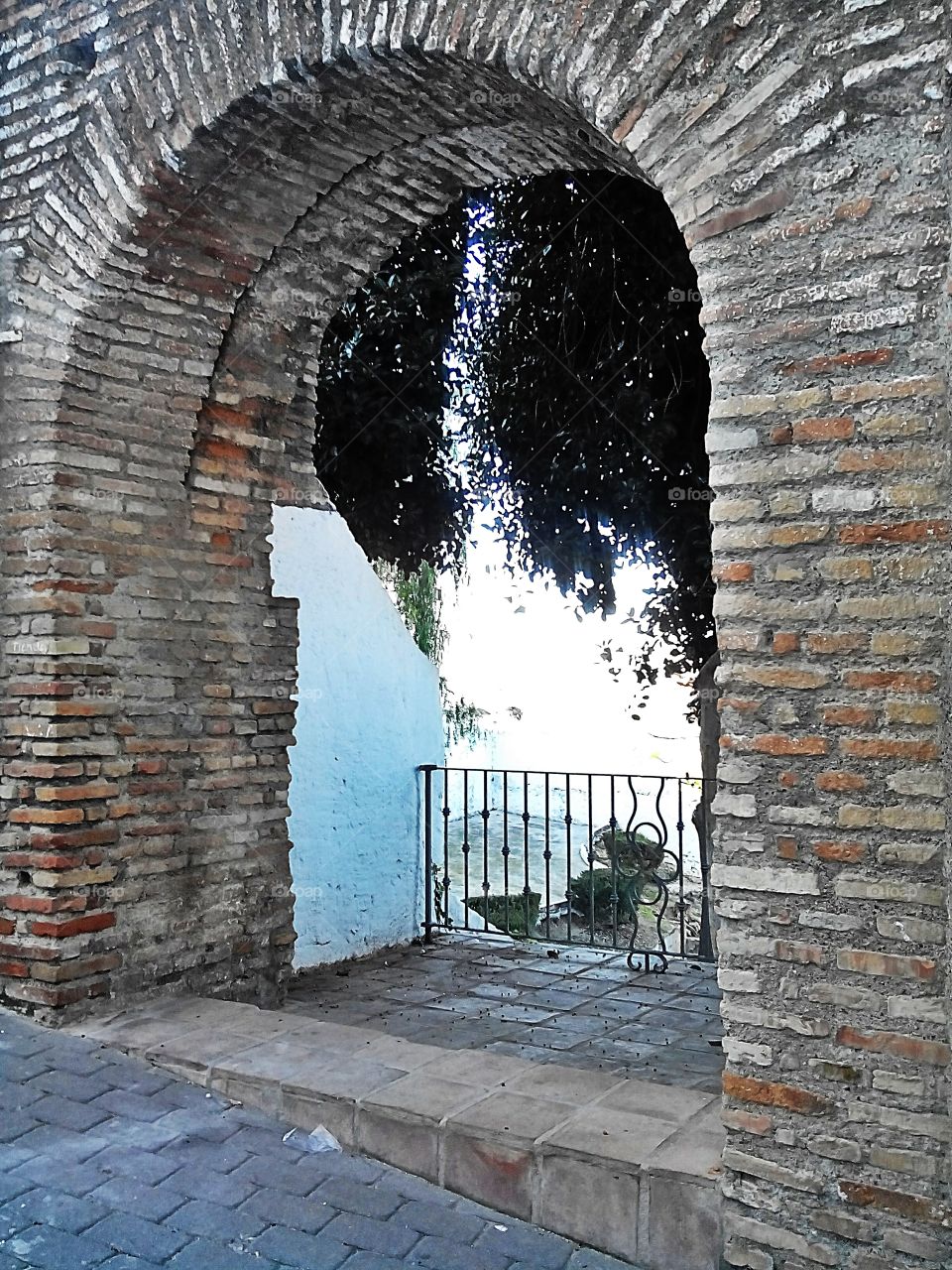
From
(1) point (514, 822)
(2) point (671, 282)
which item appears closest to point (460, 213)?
(2) point (671, 282)

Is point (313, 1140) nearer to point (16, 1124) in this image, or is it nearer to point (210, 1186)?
point (210, 1186)

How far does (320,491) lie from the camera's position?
17.6 ft

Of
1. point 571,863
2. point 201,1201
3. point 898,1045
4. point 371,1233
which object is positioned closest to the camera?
point 898,1045

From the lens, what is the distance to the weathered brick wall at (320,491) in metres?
2.43

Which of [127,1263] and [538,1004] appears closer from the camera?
[127,1263]

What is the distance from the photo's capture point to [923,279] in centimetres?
242

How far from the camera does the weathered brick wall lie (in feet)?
7.97

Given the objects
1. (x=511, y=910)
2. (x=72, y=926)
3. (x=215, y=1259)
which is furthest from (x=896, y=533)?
(x=511, y=910)

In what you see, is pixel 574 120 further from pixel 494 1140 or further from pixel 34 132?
pixel 494 1140

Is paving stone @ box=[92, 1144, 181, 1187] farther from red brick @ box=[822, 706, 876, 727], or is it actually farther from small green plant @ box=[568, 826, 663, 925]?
small green plant @ box=[568, 826, 663, 925]

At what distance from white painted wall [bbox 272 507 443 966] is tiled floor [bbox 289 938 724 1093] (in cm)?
27

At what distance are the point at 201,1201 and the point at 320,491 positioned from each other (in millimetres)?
3233

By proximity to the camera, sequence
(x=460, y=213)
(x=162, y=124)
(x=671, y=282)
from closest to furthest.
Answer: (x=162, y=124) < (x=671, y=282) < (x=460, y=213)

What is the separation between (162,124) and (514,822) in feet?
22.2
